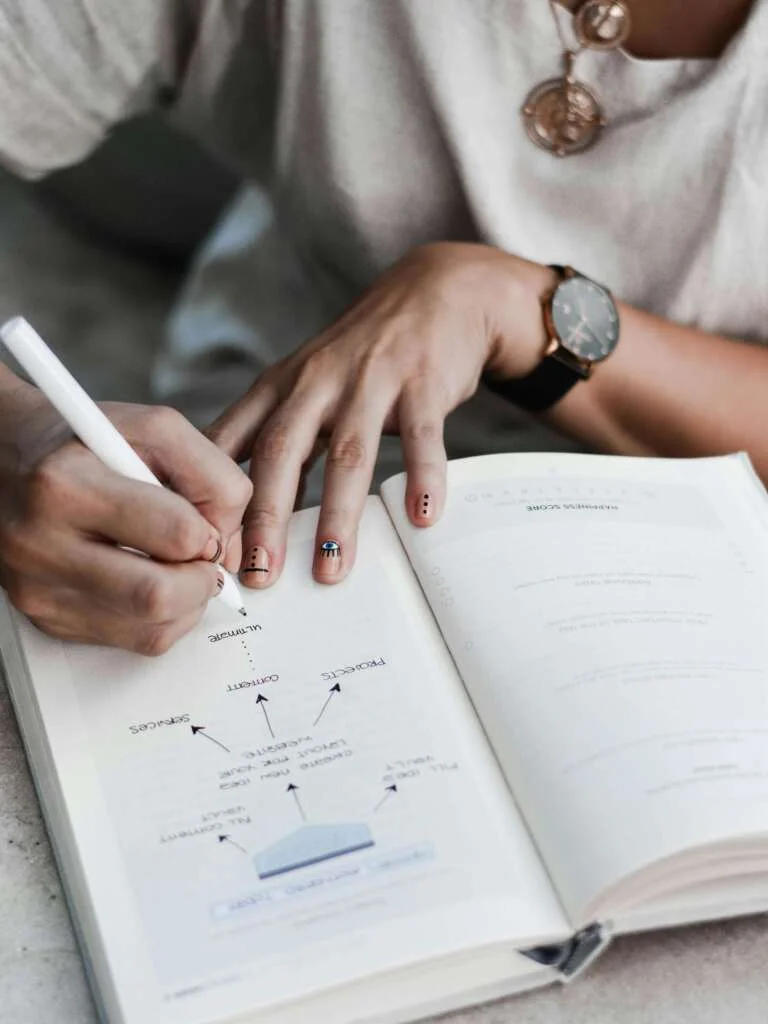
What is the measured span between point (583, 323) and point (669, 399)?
9 cm

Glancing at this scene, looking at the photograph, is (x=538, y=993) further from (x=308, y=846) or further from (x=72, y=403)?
(x=72, y=403)

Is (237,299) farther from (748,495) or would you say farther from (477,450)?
(748,495)

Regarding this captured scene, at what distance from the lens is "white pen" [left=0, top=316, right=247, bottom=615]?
1.69 ft

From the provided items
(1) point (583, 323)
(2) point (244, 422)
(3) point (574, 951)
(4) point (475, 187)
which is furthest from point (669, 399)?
(3) point (574, 951)

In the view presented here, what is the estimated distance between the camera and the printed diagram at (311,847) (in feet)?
1.69

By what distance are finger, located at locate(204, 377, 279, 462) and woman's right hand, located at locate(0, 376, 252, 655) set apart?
0.34 ft

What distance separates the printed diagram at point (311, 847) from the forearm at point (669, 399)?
1.34 feet

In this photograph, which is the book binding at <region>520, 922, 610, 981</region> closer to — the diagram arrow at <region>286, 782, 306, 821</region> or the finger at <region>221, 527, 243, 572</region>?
the diagram arrow at <region>286, 782, 306, 821</region>

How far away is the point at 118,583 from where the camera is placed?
1.82 ft

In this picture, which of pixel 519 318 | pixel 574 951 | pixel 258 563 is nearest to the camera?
pixel 574 951

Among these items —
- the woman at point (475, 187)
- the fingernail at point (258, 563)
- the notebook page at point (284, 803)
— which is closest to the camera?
the notebook page at point (284, 803)

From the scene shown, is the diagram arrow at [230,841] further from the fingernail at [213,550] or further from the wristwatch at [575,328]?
the wristwatch at [575,328]

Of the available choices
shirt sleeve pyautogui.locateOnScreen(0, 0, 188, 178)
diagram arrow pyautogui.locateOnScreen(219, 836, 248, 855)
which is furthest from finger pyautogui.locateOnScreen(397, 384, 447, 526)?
shirt sleeve pyautogui.locateOnScreen(0, 0, 188, 178)

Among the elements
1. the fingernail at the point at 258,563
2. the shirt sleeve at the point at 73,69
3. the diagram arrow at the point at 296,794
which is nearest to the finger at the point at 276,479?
the fingernail at the point at 258,563
